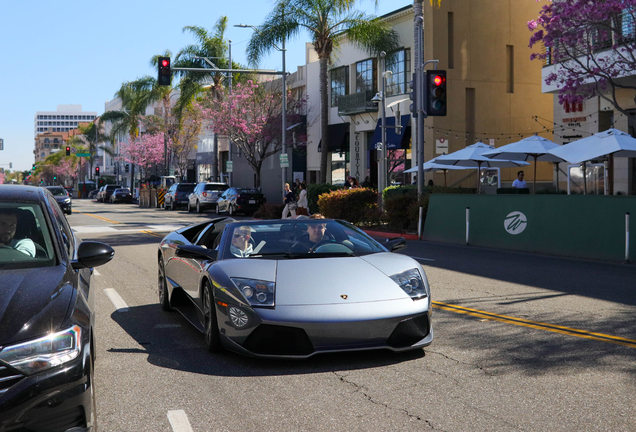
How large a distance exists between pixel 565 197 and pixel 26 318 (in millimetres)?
14082

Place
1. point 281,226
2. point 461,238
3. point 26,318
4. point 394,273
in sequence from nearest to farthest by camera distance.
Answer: point 26,318
point 394,273
point 281,226
point 461,238

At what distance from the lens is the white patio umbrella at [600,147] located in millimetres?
19547

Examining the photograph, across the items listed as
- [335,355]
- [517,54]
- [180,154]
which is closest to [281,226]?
[335,355]

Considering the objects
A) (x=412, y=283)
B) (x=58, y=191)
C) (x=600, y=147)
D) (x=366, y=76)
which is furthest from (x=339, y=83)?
(x=412, y=283)

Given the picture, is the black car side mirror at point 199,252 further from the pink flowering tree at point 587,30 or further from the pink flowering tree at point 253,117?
the pink flowering tree at point 253,117

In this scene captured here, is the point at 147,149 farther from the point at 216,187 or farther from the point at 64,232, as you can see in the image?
the point at 64,232

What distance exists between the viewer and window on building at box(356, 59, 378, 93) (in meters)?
42.6

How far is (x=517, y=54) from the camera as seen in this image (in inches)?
1642

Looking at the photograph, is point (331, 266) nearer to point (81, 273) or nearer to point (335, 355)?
point (335, 355)

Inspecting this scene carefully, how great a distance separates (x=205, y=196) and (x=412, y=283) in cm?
3580

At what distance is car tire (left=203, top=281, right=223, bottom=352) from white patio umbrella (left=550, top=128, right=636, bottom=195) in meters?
15.8

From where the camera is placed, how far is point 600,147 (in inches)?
790

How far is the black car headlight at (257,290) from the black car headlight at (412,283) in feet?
3.55

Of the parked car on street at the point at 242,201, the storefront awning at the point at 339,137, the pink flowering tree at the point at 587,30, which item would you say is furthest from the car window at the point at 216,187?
the pink flowering tree at the point at 587,30
